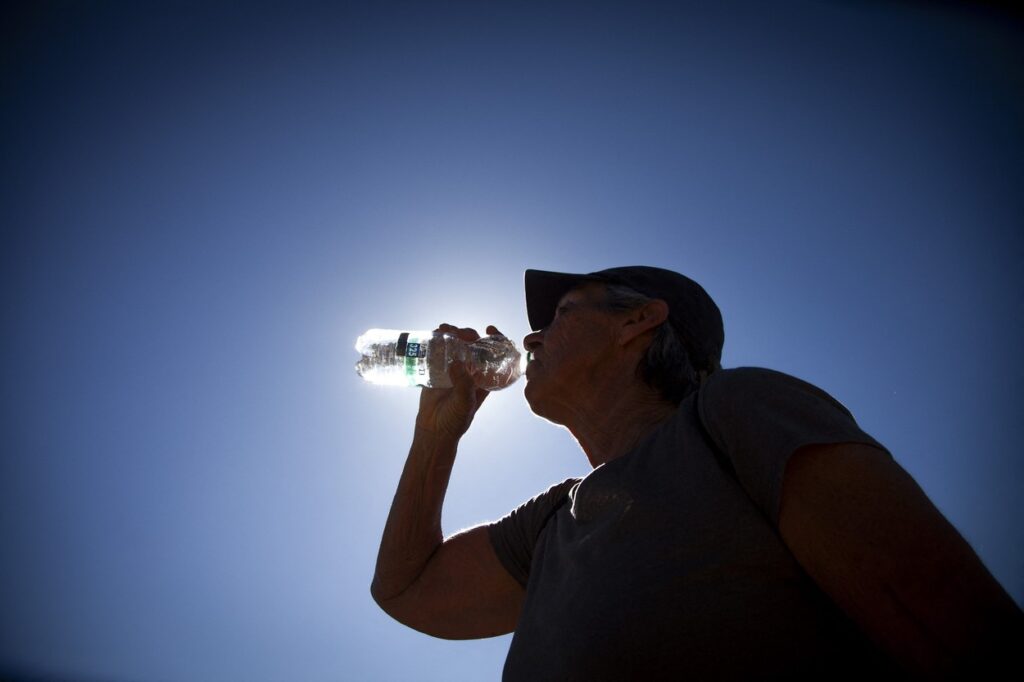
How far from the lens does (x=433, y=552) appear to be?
7.06ft

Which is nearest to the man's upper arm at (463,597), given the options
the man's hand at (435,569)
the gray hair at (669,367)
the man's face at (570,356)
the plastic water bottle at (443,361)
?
the man's hand at (435,569)

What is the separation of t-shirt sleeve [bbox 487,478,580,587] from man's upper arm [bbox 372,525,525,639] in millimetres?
43

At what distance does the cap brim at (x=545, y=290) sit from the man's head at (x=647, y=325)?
0.07ft

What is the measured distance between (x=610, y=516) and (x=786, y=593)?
441 mm

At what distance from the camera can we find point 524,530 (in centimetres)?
197

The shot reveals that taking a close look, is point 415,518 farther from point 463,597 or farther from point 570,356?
point 570,356

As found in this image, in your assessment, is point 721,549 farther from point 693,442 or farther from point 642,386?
point 642,386

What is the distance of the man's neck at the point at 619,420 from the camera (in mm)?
1874

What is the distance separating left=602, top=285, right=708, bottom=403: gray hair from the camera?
6.49 ft

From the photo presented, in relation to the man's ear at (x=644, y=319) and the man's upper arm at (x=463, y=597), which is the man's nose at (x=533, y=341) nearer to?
the man's ear at (x=644, y=319)

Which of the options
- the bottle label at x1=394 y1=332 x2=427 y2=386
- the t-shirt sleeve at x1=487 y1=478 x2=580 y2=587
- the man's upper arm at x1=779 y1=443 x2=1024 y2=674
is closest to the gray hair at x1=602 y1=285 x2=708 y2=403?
the t-shirt sleeve at x1=487 y1=478 x2=580 y2=587

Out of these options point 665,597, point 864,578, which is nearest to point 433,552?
point 665,597

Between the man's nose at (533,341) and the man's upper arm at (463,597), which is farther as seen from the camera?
the man's nose at (533,341)

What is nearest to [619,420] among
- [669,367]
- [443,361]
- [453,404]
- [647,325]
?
[669,367]
